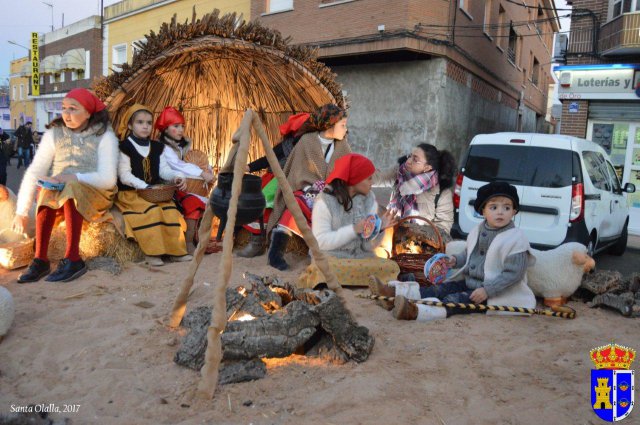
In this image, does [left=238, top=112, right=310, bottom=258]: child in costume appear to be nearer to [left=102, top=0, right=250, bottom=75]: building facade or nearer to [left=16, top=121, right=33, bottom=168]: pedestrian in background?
[left=102, top=0, right=250, bottom=75]: building facade

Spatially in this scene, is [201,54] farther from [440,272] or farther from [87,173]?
[440,272]

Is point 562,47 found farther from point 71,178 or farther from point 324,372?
point 324,372

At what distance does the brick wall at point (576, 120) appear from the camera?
42.1 feet

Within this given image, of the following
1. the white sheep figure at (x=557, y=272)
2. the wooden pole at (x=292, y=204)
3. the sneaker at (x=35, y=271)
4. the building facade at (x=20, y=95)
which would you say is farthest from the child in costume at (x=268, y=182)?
the building facade at (x=20, y=95)

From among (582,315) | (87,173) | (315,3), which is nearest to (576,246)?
(582,315)

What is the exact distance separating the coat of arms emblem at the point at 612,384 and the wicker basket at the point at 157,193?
4.26 m

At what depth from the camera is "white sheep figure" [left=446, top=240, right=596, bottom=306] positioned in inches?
169

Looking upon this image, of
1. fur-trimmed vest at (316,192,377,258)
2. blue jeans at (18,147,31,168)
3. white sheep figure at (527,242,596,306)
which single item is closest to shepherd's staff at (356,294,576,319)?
white sheep figure at (527,242,596,306)

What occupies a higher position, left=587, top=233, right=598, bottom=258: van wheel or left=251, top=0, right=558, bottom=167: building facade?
left=251, top=0, right=558, bottom=167: building facade

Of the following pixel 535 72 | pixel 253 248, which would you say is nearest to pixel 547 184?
pixel 253 248

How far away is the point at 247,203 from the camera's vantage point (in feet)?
10.1

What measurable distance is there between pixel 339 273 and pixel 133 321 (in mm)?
1737

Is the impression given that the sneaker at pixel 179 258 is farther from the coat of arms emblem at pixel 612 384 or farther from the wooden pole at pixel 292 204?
the coat of arms emblem at pixel 612 384

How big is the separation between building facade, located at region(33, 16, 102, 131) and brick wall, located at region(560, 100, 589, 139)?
21.0 m
